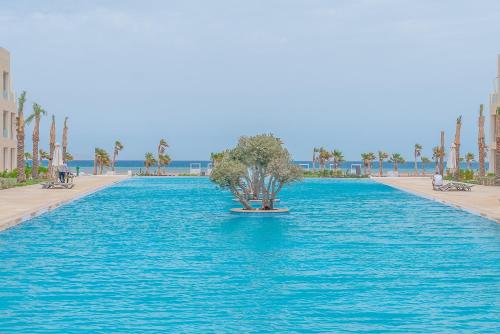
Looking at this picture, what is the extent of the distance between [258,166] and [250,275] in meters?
14.8

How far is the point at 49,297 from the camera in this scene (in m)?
11.5

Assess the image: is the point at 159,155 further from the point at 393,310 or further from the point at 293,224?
the point at 393,310

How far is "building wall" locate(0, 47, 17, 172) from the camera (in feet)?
185

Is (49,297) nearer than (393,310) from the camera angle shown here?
No

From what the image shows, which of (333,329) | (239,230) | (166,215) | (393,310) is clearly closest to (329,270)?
(393,310)

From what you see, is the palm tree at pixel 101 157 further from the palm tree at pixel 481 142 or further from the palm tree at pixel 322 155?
the palm tree at pixel 481 142

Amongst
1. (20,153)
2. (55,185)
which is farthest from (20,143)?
(55,185)

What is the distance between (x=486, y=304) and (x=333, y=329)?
2.90 meters

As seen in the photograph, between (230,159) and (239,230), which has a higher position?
(230,159)

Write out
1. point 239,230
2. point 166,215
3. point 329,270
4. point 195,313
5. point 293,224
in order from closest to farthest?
point 195,313 < point 329,270 < point 239,230 < point 293,224 < point 166,215

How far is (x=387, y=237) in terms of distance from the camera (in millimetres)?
19547

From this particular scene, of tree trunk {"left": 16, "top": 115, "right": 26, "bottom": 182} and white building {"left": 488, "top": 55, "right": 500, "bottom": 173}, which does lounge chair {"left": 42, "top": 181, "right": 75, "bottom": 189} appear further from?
white building {"left": 488, "top": 55, "right": 500, "bottom": 173}

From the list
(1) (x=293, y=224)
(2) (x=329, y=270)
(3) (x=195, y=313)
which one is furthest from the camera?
Answer: (1) (x=293, y=224)

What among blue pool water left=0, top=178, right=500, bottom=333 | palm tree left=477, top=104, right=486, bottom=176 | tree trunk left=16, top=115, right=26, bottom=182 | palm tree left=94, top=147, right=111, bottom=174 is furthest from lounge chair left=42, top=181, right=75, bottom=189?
palm tree left=94, top=147, right=111, bottom=174
